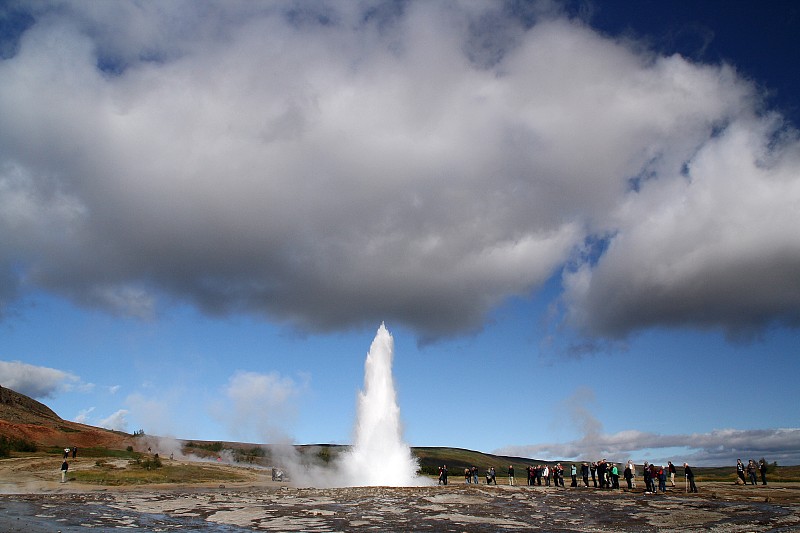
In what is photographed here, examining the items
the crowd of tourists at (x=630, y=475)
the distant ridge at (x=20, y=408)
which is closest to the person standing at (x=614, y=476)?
the crowd of tourists at (x=630, y=475)

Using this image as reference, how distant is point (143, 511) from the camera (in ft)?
83.6

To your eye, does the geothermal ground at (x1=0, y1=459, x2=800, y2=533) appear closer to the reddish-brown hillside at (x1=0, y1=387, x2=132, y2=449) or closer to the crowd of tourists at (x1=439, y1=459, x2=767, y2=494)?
the crowd of tourists at (x1=439, y1=459, x2=767, y2=494)

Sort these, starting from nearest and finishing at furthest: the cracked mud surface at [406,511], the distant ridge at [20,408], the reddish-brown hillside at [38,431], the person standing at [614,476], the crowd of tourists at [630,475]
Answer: the cracked mud surface at [406,511], the crowd of tourists at [630,475], the person standing at [614,476], the reddish-brown hillside at [38,431], the distant ridge at [20,408]

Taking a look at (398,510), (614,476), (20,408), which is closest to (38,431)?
(20,408)

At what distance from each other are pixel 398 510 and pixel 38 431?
270 feet

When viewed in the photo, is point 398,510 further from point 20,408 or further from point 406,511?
point 20,408

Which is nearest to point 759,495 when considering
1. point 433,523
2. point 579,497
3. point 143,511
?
point 579,497

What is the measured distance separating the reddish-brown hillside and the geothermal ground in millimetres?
52812

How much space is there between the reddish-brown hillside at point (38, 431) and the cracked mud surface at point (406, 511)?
5846 cm

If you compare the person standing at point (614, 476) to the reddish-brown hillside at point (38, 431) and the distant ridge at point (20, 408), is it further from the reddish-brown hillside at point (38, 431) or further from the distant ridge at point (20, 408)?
the distant ridge at point (20, 408)

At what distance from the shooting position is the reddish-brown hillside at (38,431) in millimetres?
82088

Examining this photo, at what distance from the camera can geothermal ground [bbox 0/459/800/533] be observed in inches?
802

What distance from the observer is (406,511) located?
25.8 metres

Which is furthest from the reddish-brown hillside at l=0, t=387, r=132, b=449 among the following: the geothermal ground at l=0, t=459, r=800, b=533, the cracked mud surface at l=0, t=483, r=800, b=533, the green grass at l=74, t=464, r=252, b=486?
the cracked mud surface at l=0, t=483, r=800, b=533
